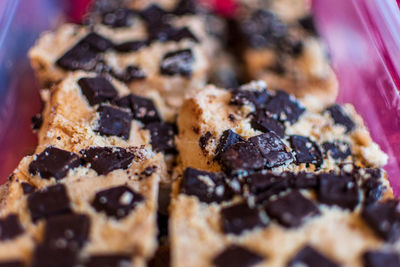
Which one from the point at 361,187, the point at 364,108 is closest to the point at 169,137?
the point at 361,187

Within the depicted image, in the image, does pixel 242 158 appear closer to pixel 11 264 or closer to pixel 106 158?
pixel 106 158

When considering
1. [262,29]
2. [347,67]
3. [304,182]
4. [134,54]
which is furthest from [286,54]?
[304,182]

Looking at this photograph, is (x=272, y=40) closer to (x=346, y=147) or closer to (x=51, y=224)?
(x=346, y=147)

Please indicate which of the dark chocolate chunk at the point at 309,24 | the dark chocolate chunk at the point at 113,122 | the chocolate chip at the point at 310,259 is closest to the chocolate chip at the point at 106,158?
the dark chocolate chunk at the point at 113,122

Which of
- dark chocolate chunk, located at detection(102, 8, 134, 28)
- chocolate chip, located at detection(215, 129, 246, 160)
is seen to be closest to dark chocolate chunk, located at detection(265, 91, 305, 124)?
chocolate chip, located at detection(215, 129, 246, 160)

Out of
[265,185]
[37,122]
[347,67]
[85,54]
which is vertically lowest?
[347,67]
